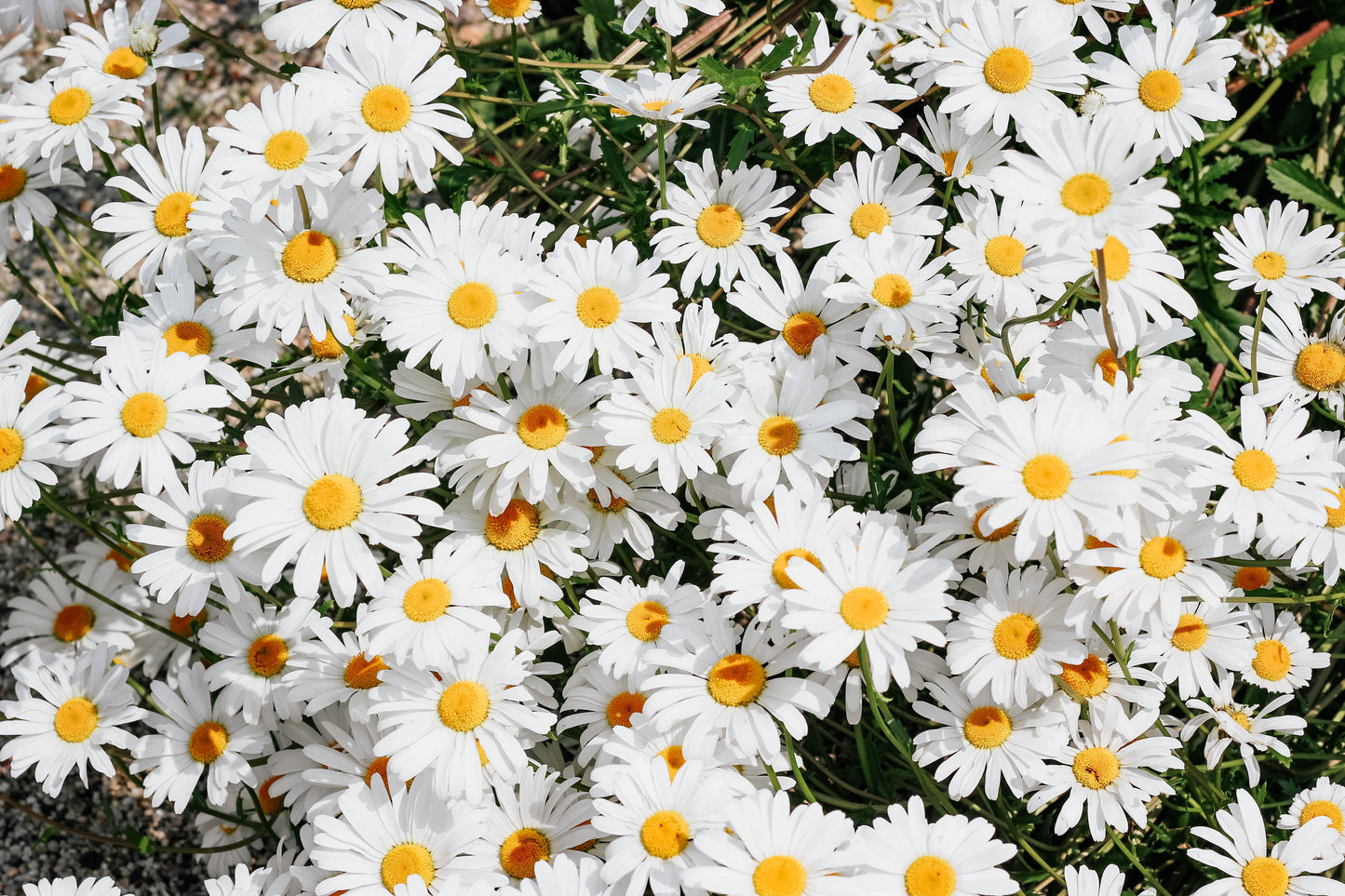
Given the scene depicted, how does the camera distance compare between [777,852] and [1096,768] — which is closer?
[777,852]

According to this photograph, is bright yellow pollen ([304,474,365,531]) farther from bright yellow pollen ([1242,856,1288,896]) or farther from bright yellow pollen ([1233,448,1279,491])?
bright yellow pollen ([1242,856,1288,896])

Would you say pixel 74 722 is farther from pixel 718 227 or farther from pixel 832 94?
pixel 832 94

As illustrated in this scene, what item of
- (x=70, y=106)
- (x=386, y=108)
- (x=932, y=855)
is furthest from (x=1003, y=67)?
(x=70, y=106)

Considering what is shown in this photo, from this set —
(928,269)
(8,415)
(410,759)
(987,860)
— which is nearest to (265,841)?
(410,759)

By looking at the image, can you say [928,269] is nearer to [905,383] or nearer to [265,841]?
[905,383]

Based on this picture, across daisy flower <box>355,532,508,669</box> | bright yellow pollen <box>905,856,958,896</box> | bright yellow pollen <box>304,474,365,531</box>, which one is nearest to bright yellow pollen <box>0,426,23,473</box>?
bright yellow pollen <box>304,474,365,531</box>

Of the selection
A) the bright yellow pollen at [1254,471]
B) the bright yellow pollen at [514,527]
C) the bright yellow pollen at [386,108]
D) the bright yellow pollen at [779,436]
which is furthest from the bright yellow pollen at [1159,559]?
the bright yellow pollen at [386,108]

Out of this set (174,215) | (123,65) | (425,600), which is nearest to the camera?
(425,600)

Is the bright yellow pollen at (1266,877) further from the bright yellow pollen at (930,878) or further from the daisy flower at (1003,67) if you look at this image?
the daisy flower at (1003,67)
